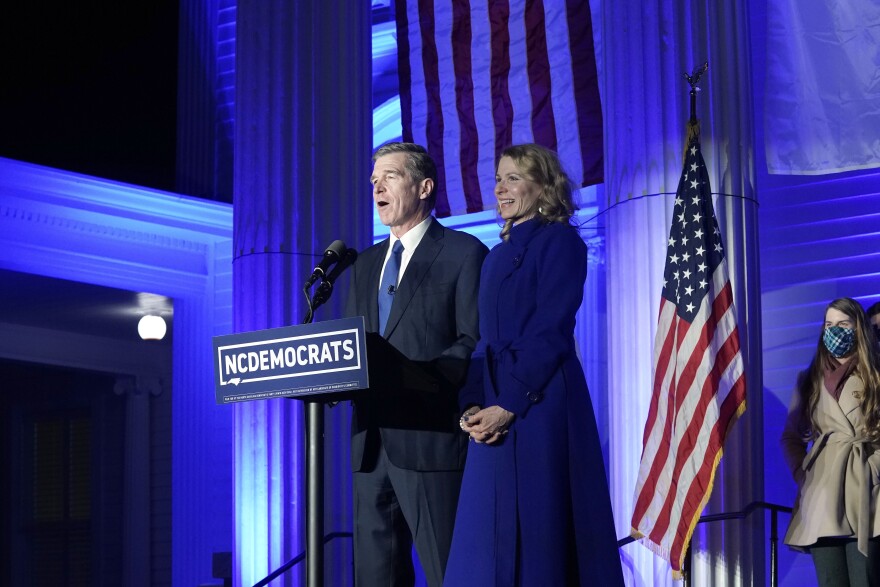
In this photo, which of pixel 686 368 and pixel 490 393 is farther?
pixel 686 368

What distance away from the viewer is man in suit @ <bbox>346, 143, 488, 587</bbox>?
4062 millimetres

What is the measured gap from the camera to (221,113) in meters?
11.6

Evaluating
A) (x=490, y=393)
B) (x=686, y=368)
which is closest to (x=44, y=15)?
(x=686, y=368)

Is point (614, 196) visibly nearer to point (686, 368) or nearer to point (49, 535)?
point (686, 368)

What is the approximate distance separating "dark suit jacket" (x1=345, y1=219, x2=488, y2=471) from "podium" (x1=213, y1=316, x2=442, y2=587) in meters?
0.36

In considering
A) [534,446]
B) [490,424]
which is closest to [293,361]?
[490,424]

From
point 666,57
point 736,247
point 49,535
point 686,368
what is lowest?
point 49,535

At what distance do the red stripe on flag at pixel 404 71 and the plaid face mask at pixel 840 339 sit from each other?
3435 millimetres

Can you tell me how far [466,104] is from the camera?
8156 mm

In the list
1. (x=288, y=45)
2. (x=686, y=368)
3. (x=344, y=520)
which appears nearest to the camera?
(x=686, y=368)

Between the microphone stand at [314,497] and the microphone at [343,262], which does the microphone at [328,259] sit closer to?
the microphone at [343,262]

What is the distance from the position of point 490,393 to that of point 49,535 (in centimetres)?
1173

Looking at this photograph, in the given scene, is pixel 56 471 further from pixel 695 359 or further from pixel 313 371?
pixel 313 371

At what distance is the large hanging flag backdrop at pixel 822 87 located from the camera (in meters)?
7.07
